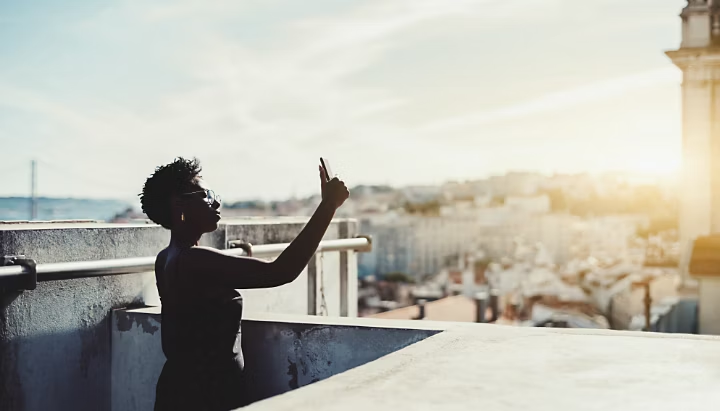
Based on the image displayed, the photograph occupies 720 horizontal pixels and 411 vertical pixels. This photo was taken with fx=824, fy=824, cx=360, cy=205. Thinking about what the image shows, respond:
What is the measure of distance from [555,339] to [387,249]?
9612cm

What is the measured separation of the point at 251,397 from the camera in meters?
4.20

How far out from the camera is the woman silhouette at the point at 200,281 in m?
3.33

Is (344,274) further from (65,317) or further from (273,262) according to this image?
(273,262)

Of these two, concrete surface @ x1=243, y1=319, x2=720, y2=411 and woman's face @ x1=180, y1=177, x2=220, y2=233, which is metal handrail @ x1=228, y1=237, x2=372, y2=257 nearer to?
woman's face @ x1=180, y1=177, x2=220, y2=233

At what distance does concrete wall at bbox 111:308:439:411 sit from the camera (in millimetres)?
3906

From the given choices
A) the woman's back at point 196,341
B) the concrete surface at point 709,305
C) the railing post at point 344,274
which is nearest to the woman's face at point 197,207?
the woman's back at point 196,341

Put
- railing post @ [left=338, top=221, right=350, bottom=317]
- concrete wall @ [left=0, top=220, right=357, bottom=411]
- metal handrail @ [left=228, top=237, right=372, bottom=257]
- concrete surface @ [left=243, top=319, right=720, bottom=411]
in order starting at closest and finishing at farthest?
concrete surface @ [left=243, top=319, right=720, bottom=411] → concrete wall @ [left=0, top=220, right=357, bottom=411] → metal handrail @ [left=228, top=237, right=372, bottom=257] → railing post @ [left=338, top=221, right=350, bottom=317]

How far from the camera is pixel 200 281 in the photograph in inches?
134

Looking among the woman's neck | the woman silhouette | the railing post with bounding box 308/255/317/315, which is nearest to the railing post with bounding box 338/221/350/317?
the railing post with bounding box 308/255/317/315

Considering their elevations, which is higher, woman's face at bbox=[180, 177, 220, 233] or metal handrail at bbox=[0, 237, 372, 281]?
woman's face at bbox=[180, 177, 220, 233]

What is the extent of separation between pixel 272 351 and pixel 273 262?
101 cm

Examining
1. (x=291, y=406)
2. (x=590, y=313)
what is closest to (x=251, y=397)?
(x=291, y=406)

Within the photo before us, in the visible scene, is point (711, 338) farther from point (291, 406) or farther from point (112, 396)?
point (112, 396)

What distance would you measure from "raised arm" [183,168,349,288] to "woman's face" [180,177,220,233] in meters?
0.24
